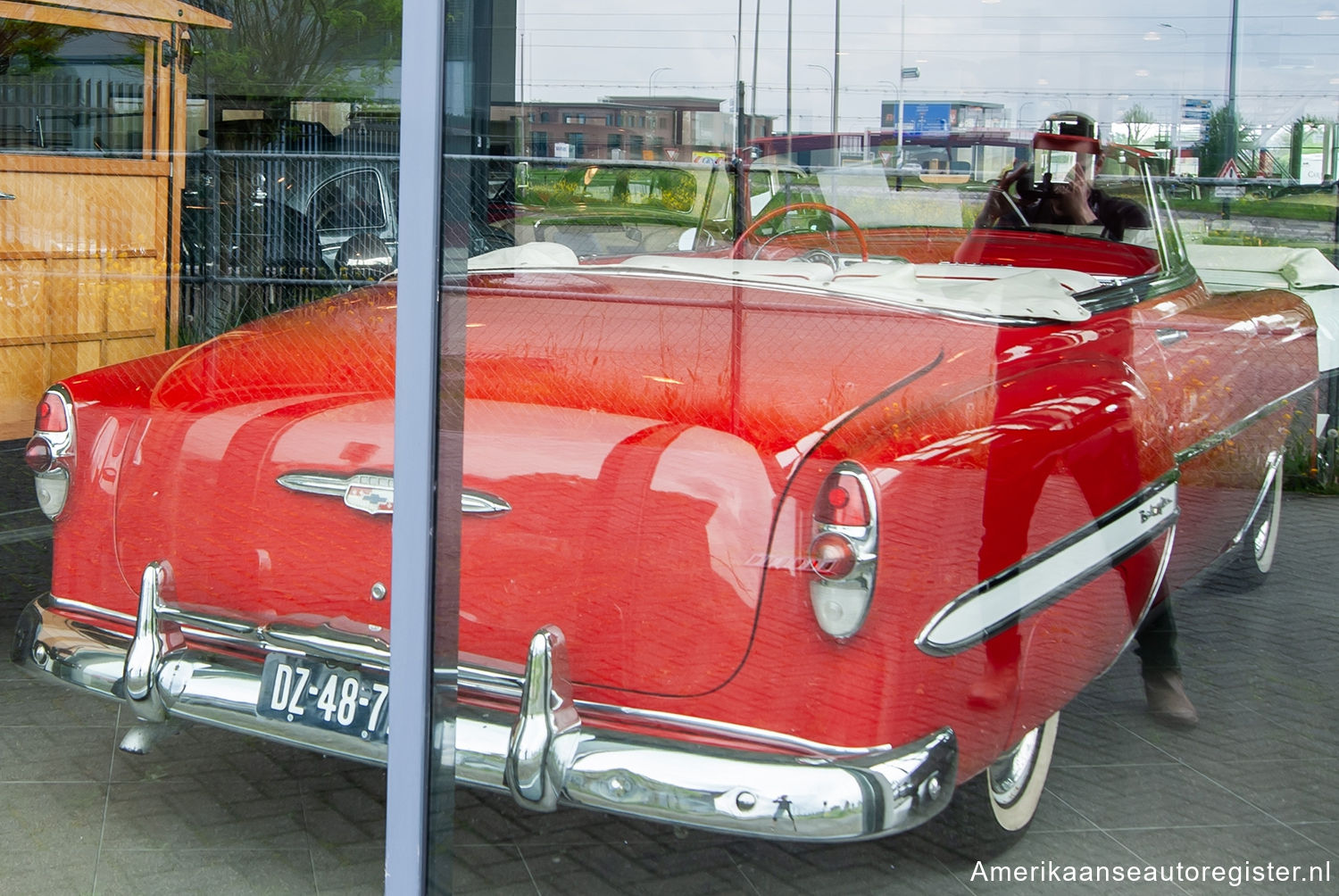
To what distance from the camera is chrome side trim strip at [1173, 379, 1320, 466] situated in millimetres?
1614

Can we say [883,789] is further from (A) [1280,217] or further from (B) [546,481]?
(A) [1280,217]

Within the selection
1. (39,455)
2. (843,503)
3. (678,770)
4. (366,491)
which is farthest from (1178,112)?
(39,455)

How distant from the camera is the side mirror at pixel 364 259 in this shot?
2.00 m

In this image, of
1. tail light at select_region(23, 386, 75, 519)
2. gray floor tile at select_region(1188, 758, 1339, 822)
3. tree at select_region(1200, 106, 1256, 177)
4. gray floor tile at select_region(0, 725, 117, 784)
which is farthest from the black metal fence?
gray floor tile at select_region(1188, 758, 1339, 822)

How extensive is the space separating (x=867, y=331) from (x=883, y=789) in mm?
733

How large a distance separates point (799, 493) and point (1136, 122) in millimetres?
698

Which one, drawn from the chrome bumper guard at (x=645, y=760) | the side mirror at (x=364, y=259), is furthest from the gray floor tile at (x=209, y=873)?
the side mirror at (x=364, y=259)

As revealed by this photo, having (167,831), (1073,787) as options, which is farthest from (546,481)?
(167,831)

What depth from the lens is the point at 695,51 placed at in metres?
1.87

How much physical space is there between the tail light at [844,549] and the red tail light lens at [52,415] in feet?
5.38

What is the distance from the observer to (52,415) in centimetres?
249

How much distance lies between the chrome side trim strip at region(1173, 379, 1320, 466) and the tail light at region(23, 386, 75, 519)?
213cm

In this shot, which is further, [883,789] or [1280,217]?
[883,789]

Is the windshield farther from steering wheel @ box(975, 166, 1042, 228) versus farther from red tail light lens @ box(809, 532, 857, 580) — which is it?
red tail light lens @ box(809, 532, 857, 580)
